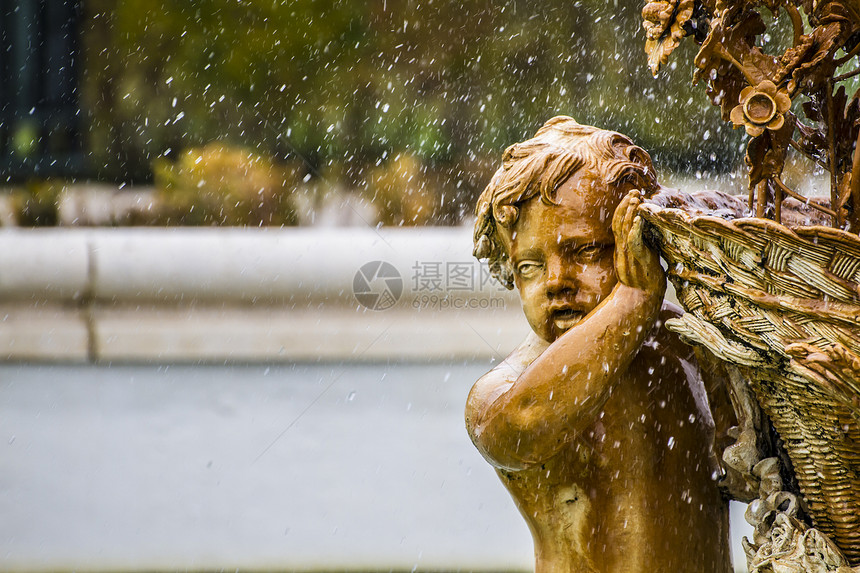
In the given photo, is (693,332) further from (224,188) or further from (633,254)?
(224,188)

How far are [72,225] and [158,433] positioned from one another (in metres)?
0.72

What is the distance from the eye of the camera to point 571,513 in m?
0.96

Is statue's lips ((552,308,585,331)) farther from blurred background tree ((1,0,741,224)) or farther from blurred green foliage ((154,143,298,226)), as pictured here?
blurred green foliage ((154,143,298,226))

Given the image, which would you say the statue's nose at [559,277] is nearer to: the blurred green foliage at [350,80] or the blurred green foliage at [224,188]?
the blurred green foliage at [350,80]

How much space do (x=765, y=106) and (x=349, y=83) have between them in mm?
2722

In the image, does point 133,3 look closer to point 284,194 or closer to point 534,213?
point 284,194

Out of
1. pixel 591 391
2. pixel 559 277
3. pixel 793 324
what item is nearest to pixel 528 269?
pixel 559 277

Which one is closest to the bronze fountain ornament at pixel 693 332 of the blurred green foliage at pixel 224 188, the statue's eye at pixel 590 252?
the statue's eye at pixel 590 252

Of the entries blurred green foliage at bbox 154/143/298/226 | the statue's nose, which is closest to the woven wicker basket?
the statue's nose

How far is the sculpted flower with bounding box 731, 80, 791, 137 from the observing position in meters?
0.72

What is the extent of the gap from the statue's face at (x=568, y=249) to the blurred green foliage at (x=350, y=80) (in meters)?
2.28

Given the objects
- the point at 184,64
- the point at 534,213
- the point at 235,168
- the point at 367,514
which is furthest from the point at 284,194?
the point at 534,213

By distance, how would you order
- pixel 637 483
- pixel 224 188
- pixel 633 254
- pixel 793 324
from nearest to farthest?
1. pixel 793 324
2. pixel 633 254
3. pixel 637 483
4. pixel 224 188

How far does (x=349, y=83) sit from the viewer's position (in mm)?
Result: 3336
